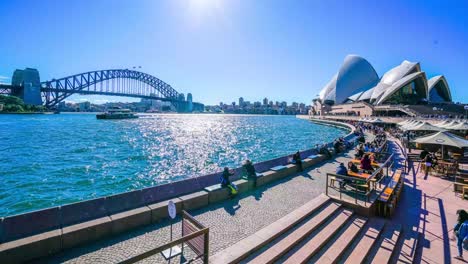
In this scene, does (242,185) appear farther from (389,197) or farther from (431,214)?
(431,214)

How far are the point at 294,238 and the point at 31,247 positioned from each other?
5.18m

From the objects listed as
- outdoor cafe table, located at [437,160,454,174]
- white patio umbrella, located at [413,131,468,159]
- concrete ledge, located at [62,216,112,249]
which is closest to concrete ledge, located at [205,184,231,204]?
concrete ledge, located at [62,216,112,249]

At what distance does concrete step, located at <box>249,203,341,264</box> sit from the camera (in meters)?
4.71

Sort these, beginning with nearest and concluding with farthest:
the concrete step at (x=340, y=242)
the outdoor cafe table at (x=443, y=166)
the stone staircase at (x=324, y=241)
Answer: the stone staircase at (x=324, y=241), the concrete step at (x=340, y=242), the outdoor cafe table at (x=443, y=166)

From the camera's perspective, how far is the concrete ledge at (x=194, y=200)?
262 inches

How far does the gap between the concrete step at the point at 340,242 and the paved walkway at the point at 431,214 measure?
1.28 m

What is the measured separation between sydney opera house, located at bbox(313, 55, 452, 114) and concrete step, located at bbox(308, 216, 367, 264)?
64.8 metres

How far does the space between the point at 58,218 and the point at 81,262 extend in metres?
1.50

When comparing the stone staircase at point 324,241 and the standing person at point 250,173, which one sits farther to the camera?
the standing person at point 250,173

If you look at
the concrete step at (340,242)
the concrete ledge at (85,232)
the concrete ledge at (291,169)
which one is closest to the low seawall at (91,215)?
the concrete ledge at (85,232)

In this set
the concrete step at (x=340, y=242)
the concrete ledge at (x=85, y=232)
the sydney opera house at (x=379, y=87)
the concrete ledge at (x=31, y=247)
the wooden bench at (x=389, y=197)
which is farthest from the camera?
the sydney opera house at (x=379, y=87)

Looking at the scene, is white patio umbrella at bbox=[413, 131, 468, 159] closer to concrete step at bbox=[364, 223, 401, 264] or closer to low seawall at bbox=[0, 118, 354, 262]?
concrete step at bbox=[364, 223, 401, 264]

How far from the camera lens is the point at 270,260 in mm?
4621

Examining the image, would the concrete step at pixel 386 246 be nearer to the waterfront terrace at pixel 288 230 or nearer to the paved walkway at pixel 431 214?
the waterfront terrace at pixel 288 230
